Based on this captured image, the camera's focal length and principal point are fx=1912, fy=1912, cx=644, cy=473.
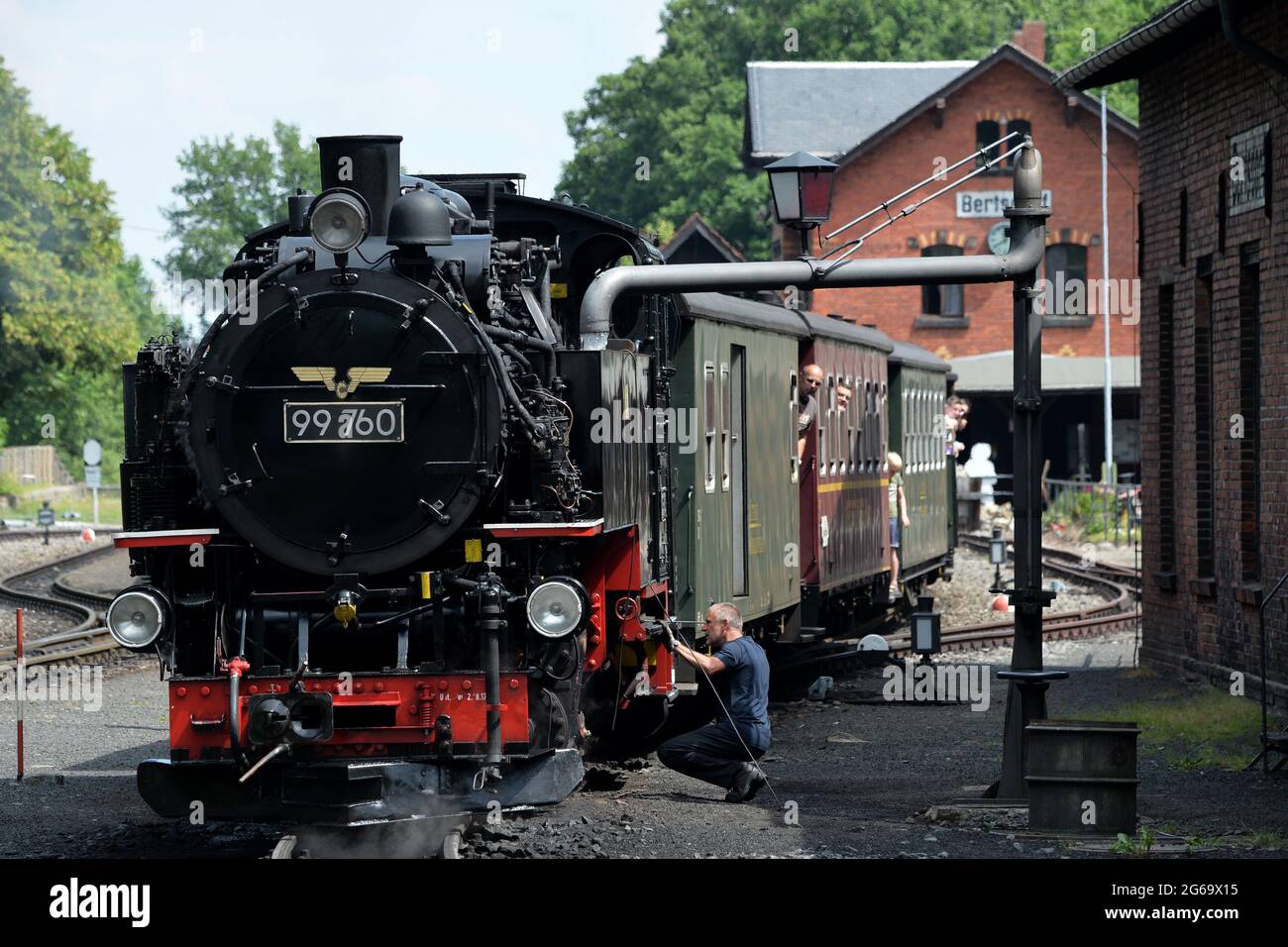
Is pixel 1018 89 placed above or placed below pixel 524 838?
above

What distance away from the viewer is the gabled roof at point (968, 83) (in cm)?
4241

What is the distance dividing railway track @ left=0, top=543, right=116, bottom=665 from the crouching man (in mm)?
8389

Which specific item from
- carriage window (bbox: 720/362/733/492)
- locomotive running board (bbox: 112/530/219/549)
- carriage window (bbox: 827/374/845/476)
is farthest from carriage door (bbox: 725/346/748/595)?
locomotive running board (bbox: 112/530/219/549)

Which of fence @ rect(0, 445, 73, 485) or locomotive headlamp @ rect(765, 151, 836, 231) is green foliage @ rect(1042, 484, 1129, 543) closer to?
locomotive headlamp @ rect(765, 151, 836, 231)

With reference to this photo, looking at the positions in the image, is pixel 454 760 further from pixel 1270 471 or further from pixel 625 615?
pixel 1270 471

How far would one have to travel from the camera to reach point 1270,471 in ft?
44.4

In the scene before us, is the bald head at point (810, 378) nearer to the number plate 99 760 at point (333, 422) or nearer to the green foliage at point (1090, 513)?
the number plate 99 760 at point (333, 422)

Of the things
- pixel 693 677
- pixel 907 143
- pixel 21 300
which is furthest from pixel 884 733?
pixel 21 300

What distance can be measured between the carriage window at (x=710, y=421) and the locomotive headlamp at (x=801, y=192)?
55.3 inches

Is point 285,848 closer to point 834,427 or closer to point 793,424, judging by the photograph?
point 793,424

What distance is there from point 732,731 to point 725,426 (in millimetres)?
2766

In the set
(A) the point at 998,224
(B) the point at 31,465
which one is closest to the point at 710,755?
(A) the point at 998,224

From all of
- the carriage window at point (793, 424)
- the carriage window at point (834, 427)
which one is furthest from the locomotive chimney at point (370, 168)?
the carriage window at point (834, 427)

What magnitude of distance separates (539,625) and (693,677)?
3123 millimetres
